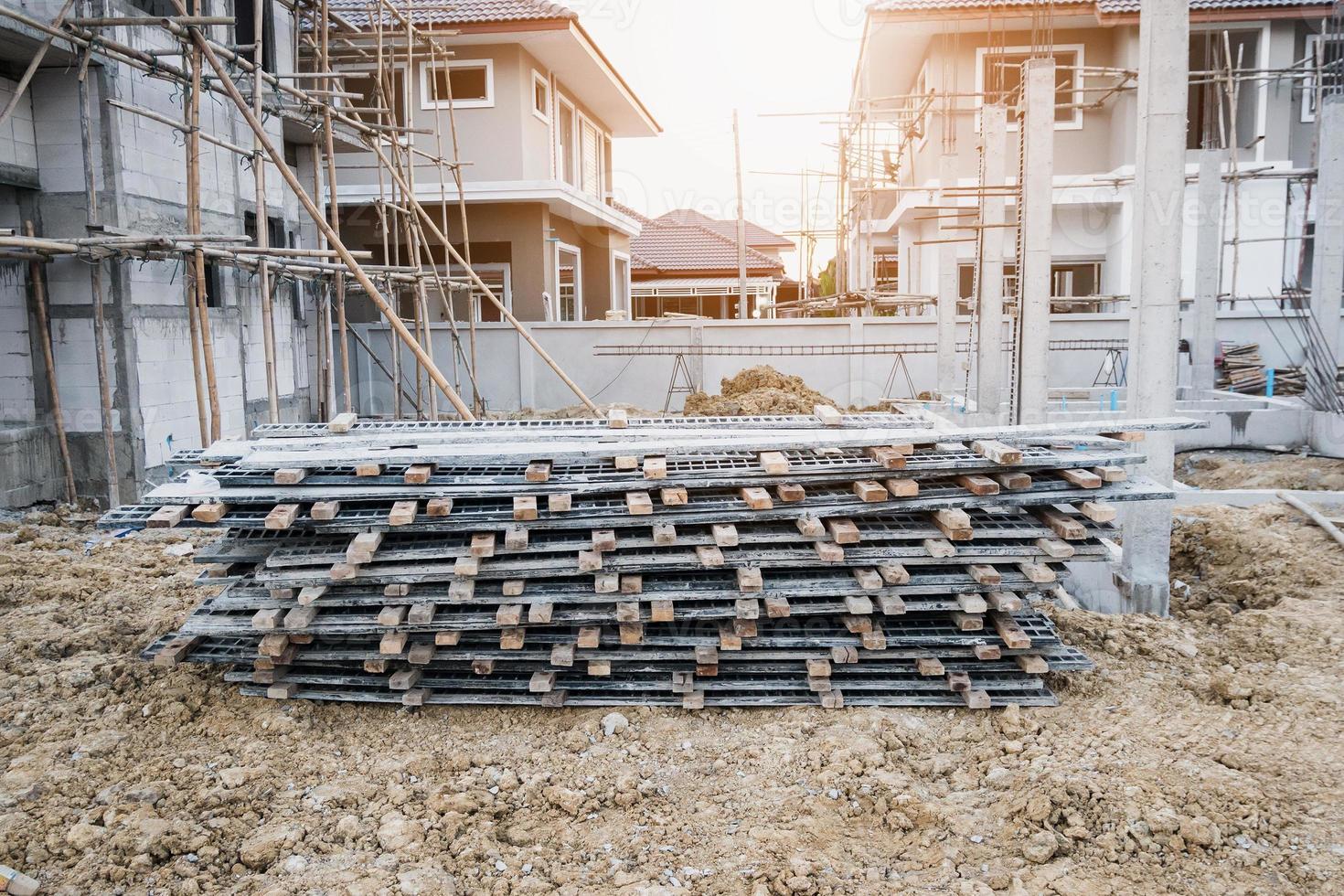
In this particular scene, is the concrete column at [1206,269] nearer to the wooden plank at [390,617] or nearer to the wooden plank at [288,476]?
the wooden plank at [390,617]

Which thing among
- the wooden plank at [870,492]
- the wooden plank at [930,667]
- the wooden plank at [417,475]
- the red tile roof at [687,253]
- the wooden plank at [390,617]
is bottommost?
the wooden plank at [930,667]

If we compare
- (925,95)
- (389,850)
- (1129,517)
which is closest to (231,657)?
(389,850)

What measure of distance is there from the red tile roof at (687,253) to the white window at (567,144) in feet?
40.3

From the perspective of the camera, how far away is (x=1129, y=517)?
20.7 feet

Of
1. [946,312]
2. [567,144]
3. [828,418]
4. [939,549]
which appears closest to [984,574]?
[939,549]

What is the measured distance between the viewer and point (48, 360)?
29.2ft

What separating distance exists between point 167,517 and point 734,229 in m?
39.6

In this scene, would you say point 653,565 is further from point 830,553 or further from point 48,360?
point 48,360

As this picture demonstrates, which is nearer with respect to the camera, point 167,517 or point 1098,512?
point 167,517

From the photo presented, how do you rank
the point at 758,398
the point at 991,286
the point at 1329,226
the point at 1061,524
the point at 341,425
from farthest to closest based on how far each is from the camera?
1. the point at 758,398
2. the point at 1329,226
3. the point at 991,286
4. the point at 341,425
5. the point at 1061,524

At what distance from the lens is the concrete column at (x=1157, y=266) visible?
235 inches

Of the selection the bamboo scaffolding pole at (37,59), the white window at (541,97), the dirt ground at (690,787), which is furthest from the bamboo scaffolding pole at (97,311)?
the white window at (541,97)

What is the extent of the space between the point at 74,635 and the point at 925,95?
14.6 meters

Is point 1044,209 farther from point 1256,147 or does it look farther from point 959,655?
point 1256,147
